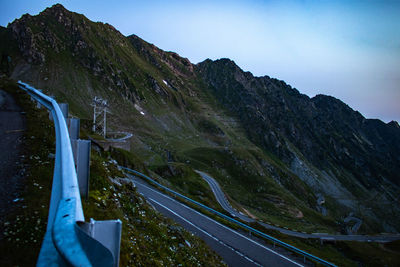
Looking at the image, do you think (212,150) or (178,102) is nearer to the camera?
(212,150)

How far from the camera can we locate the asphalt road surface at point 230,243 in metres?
15.0

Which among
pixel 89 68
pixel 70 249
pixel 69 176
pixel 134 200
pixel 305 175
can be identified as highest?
pixel 89 68

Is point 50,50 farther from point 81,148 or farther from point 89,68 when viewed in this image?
point 81,148

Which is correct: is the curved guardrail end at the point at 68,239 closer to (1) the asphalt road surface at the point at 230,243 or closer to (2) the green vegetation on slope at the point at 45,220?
(2) the green vegetation on slope at the point at 45,220

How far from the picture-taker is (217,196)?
2266 inches

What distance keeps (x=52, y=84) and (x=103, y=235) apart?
398 ft

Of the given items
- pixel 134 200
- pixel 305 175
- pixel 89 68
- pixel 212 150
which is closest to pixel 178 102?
pixel 89 68

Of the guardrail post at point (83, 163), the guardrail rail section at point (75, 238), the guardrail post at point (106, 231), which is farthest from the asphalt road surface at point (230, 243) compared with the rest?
the guardrail post at point (106, 231)

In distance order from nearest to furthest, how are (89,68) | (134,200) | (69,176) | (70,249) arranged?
(70,249) → (69,176) → (134,200) → (89,68)

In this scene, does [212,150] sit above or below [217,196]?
above

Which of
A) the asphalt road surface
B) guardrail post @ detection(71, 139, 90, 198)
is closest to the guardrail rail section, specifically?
guardrail post @ detection(71, 139, 90, 198)

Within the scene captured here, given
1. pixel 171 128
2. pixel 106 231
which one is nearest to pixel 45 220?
pixel 106 231

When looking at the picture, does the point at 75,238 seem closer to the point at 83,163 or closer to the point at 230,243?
the point at 83,163

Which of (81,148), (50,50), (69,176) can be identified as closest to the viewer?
(69,176)
